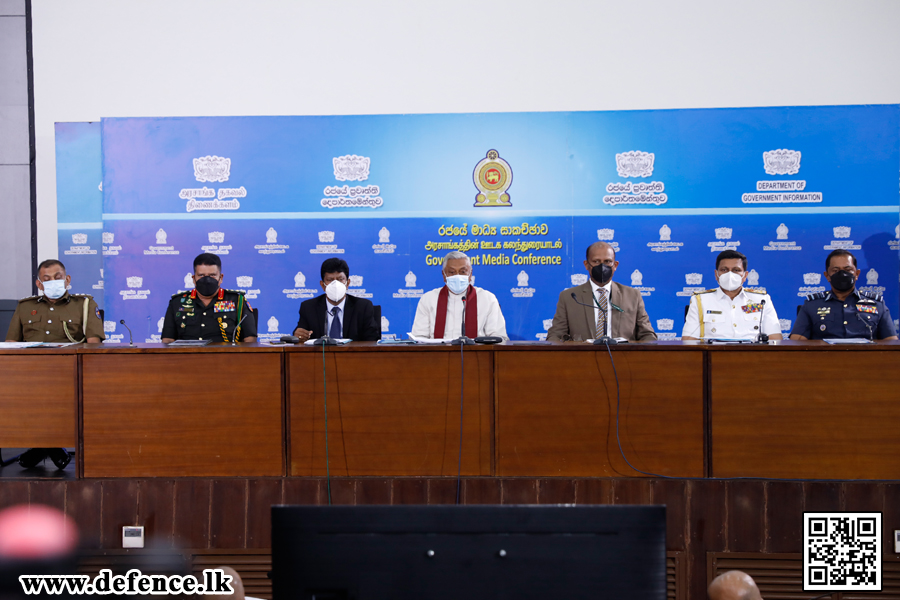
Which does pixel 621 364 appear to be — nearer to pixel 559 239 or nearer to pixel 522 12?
pixel 559 239

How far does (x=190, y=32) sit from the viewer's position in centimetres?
470

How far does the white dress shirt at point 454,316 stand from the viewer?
11.5 ft

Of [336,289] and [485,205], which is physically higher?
[485,205]

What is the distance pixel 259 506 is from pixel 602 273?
6.87 ft

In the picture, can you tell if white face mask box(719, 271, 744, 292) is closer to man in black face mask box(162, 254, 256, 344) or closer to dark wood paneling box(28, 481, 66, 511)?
man in black face mask box(162, 254, 256, 344)

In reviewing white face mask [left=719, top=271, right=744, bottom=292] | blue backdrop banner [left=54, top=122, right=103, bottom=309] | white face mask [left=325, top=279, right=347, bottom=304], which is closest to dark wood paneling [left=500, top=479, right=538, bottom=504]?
white face mask [left=325, top=279, right=347, bottom=304]

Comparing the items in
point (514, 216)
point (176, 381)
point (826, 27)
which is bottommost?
point (176, 381)

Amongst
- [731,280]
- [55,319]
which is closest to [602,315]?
[731,280]

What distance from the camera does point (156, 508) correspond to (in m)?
2.25

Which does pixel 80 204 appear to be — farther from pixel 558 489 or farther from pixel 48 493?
pixel 558 489

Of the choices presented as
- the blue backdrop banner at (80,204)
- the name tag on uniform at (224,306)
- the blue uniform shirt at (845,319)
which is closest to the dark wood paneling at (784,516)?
the blue uniform shirt at (845,319)

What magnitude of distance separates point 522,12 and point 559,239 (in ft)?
6.43

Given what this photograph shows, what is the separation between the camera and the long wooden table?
2135 millimetres

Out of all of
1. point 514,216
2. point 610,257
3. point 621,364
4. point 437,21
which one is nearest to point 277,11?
point 437,21
